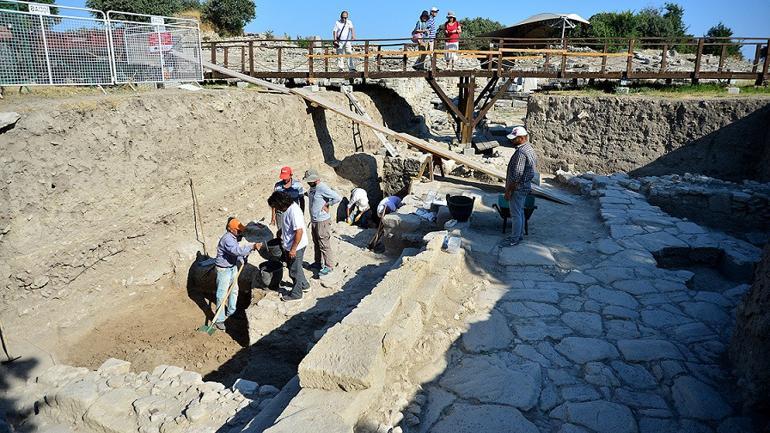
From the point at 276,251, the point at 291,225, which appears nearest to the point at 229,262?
the point at 276,251

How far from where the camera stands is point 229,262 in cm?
700

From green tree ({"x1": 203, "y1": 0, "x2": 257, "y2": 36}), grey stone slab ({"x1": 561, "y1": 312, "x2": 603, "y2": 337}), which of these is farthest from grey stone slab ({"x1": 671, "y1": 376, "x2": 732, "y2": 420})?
green tree ({"x1": 203, "y1": 0, "x2": 257, "y2": 36})

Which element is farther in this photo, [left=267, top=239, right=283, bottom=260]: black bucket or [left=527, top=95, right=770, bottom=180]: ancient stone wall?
[left=527, top=95, right=770, bottom=180]: ancient stone wall

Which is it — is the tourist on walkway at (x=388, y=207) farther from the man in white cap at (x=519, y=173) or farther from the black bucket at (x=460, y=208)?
the man in white cap at (x=519, y=173)

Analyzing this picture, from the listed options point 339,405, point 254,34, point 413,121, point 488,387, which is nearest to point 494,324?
point 488,387

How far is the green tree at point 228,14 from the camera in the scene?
1077 inches

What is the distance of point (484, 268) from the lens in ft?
19.9

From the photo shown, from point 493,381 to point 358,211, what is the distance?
7.23 metres

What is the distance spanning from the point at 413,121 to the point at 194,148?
10780 mm

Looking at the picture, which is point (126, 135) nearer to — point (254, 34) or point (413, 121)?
point (413, 121)

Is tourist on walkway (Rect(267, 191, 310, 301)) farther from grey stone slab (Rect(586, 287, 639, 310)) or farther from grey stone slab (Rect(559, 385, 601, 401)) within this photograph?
grey stone slab (Rect(559, 385, 601, 401))

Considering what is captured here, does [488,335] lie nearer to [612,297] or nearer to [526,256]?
[612,297]

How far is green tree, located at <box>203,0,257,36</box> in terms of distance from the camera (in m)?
27.4

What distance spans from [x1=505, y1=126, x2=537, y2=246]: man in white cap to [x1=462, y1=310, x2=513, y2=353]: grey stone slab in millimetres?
2078
